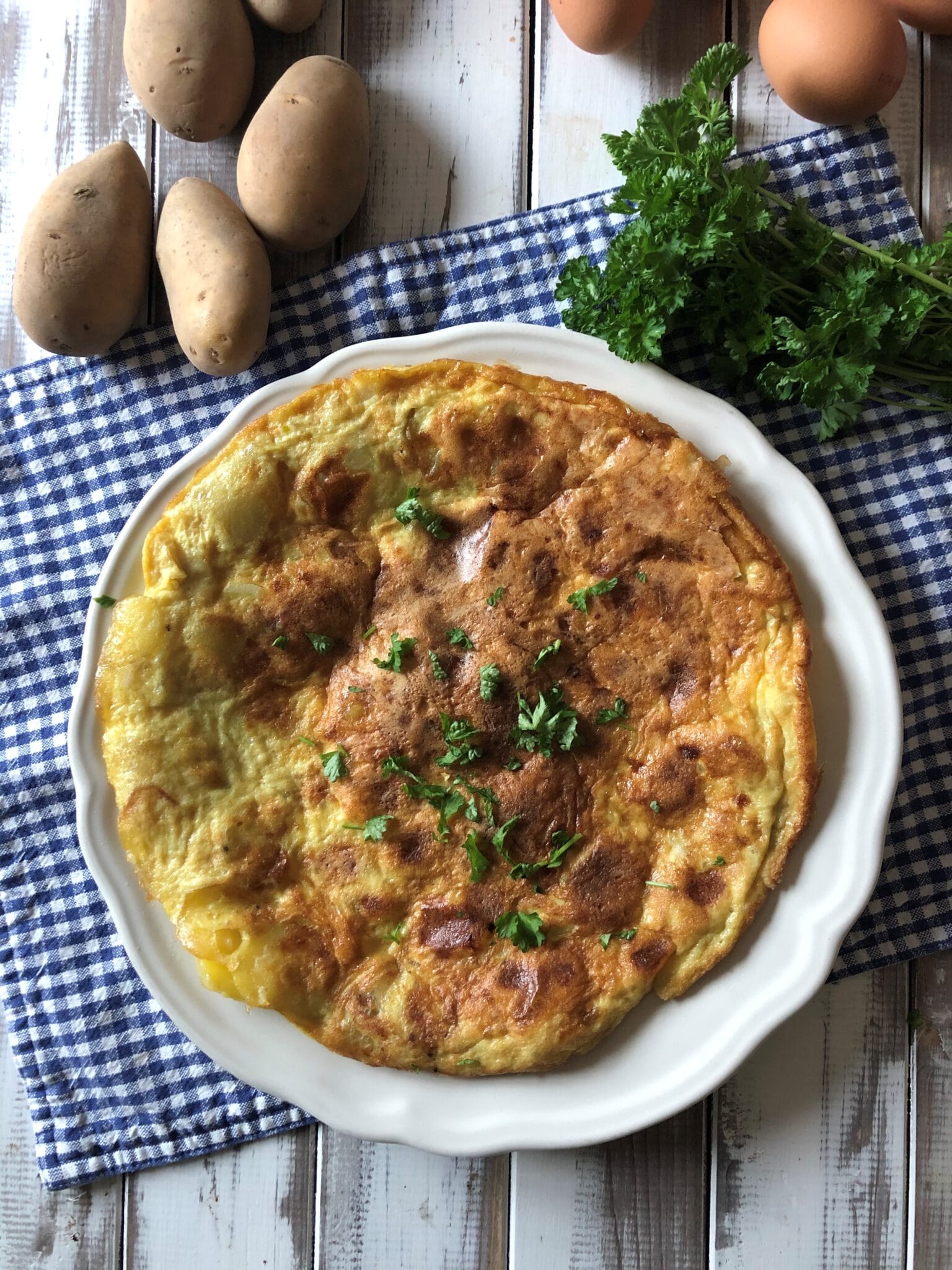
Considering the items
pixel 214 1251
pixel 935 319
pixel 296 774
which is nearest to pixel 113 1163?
pixel 214 1251

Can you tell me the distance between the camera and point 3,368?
3.00 m

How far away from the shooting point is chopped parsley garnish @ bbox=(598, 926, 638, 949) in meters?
2.43

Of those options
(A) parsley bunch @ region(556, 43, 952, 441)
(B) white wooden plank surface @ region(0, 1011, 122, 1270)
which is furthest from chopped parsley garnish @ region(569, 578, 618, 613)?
(B) white wooden plank surface @ region(0, 1011, 122, 1270)

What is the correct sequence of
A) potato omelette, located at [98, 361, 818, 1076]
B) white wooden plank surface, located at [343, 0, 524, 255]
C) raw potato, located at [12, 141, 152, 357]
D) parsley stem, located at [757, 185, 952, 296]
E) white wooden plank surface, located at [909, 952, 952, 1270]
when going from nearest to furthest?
potato omelette, located at [98, 361, 818, 1076], parsley stem, located at [757, 185, 952, 296], raw potato, located at [12, 141, 152, 357], white wooden plank surface, located at [909, 952, 952, 1270], white wooden plank surface, located at [343, 0, 524, 255]

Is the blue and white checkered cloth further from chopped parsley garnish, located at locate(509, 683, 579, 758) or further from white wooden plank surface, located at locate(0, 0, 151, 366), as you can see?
chopped parsley garnish, located at locate(509, 683, 579, 758)

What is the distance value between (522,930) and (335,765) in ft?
1.96

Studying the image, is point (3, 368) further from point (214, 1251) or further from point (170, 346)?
point (214, 1251)

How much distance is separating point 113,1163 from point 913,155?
356cm

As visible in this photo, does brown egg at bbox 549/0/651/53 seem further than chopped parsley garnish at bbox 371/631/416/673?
Yes

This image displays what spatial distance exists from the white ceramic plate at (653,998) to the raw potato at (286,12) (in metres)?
0.96

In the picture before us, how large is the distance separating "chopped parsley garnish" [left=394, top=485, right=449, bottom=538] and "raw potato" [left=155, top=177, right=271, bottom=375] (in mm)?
614

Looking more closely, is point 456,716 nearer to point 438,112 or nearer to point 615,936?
point 615,936

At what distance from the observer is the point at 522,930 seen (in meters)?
2.44

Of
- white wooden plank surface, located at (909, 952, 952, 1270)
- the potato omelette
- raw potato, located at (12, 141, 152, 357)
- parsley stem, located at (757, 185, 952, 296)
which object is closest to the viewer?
the potato omelette
